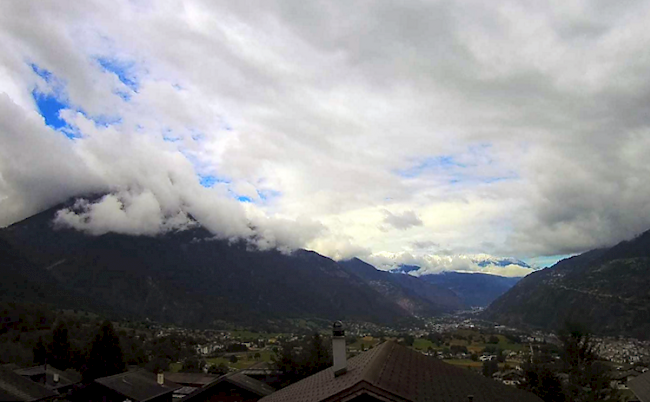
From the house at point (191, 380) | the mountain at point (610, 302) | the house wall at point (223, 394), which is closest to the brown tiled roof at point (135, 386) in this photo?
the house wall at point (223, 394)

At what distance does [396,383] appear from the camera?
13.3 meters

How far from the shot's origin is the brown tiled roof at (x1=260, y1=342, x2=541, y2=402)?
40.5ft

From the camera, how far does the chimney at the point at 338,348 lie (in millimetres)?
15953

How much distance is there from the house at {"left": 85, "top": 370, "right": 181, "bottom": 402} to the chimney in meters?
23.4

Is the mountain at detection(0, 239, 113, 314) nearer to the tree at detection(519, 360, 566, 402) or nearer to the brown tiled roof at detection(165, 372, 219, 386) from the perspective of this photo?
the brown tiled roof at detection(165, 372, 219, 386)

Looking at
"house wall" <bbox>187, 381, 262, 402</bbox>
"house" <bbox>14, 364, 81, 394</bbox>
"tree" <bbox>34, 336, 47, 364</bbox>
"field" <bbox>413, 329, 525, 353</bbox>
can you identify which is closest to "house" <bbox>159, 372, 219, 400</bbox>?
"house" <bbox>14, 364, 81, 394</bbox>

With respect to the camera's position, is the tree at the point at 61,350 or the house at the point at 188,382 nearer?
the house at the point at 188,382

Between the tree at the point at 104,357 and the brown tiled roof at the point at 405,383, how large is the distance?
4729 centimetres

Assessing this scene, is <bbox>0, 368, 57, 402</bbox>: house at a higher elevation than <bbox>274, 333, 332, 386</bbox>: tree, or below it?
higher

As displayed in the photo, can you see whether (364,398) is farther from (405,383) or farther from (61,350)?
(61,350)

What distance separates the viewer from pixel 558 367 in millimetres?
35875

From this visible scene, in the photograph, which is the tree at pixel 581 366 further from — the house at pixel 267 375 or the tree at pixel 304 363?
the house at pixel 267 375

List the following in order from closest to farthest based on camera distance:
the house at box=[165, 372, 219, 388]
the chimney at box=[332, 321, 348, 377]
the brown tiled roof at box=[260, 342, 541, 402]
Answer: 1. the brown tiled roof at box=[260, 342, 541, 402]
2. the chimney at box=[332, 321, 348, 377]
3. the house at box=[165, 372, 219, 388]

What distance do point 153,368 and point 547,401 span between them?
54736 mm
